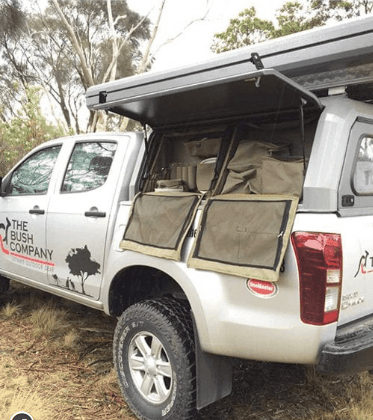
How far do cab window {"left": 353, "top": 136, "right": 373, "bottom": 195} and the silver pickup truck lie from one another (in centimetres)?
1

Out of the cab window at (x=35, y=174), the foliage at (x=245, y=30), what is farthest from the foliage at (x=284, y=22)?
the cab window at (x=35, y=174)

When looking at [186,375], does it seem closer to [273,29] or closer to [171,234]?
[171,234]

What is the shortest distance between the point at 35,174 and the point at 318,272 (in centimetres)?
303

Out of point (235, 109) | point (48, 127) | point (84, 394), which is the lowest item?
point (84, 394)

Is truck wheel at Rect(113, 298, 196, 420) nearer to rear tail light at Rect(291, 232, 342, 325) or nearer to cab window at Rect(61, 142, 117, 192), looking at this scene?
rear tail light at Rect(291, 232, 342, 325)

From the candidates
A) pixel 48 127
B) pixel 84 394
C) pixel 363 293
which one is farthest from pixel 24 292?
pixel 48 127

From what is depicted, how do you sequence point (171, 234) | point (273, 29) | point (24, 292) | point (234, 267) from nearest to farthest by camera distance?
point (234, 267) → point (171, 234) → point (24, 292) → point (273, 29)

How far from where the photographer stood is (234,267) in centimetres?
237

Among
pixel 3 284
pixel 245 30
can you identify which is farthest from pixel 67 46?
pixel 3 284

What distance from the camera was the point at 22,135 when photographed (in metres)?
14.3

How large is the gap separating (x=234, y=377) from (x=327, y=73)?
2325 millimetres

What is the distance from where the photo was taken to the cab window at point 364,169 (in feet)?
8.24

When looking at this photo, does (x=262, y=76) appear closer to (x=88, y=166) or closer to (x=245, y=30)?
(x=88, y=166)

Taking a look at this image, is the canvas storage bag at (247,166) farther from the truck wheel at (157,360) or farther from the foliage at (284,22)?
the foliage at (284,22)
